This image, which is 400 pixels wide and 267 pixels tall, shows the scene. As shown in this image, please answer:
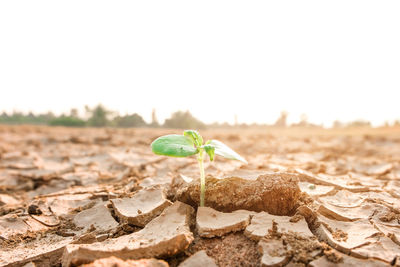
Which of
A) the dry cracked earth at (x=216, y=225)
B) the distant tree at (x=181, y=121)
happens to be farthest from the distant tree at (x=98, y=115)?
the dry cracked earth at (x=216, y=225)

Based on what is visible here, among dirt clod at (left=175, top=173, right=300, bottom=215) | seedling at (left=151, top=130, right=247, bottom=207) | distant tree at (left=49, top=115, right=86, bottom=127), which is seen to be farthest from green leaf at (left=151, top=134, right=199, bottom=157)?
distant tree at (left=49, top=115, right=86, bottom=127)

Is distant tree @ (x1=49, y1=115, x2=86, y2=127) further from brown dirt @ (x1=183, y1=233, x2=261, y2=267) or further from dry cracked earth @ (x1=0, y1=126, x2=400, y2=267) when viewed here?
brown dirt @ (x1=183, y1=233, x2=261, y2=267)

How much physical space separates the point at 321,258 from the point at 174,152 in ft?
1.89

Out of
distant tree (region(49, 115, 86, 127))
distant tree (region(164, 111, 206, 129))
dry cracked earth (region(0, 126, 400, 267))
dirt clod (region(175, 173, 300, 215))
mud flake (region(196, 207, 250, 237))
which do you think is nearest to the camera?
dry cracked earth (region(0, 126, 400, 267))

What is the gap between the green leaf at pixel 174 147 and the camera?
0.97 metres

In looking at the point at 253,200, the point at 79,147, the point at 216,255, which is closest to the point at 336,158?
the point at 253,200

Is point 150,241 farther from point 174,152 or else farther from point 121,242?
point 174,152

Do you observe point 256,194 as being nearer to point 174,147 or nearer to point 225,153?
point 225,153

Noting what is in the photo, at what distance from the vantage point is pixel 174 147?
997 mm

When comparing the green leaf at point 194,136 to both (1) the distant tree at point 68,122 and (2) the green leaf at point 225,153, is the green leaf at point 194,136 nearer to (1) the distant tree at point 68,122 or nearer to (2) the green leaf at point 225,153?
(2) the green leaf at point 225,153

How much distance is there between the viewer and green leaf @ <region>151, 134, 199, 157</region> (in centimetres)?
97

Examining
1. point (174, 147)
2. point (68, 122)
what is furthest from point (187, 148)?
point (68, 122)

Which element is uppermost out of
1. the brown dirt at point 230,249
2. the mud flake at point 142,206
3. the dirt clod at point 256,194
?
the dirt clod at point 256,194

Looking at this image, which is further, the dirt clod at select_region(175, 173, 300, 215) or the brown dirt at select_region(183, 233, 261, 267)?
the dirt clod at select_region(175, 173, 300, 215)
